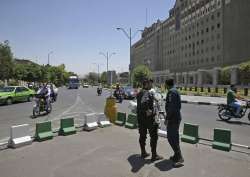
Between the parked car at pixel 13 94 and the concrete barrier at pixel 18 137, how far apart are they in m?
17.5

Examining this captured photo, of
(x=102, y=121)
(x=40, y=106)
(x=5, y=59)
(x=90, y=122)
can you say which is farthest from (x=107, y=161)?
(x=5, y=59)

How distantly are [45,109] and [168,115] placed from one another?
12.0 m

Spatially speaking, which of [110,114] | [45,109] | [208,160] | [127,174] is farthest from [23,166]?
[45,109]

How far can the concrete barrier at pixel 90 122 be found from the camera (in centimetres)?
1136

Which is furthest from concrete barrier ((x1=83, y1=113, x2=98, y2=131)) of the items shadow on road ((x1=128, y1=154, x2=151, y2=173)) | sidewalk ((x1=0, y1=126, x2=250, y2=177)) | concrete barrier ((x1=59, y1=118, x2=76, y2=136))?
shadow on road ((x1=128, y1=154, x2=151, y2=173))

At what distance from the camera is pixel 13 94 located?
26359 millimetres

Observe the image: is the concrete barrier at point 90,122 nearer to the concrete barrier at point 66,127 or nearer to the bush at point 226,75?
the concrete barrier at point 66,127

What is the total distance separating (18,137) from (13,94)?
61.2ft

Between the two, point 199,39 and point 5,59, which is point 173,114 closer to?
point 5,59

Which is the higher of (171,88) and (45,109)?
(171,88)

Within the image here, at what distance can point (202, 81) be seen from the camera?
87.6 metres

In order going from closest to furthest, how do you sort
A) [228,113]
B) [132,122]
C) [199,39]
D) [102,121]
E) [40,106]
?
[132,122] → [102,121] → [228,113] → [40,106] → [199,39]

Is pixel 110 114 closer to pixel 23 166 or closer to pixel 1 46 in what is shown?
Result: pixel 23 166

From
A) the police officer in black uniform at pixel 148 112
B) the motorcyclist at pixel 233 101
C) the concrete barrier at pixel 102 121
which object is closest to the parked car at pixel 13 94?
the concrete barrier at pixel 102 121
